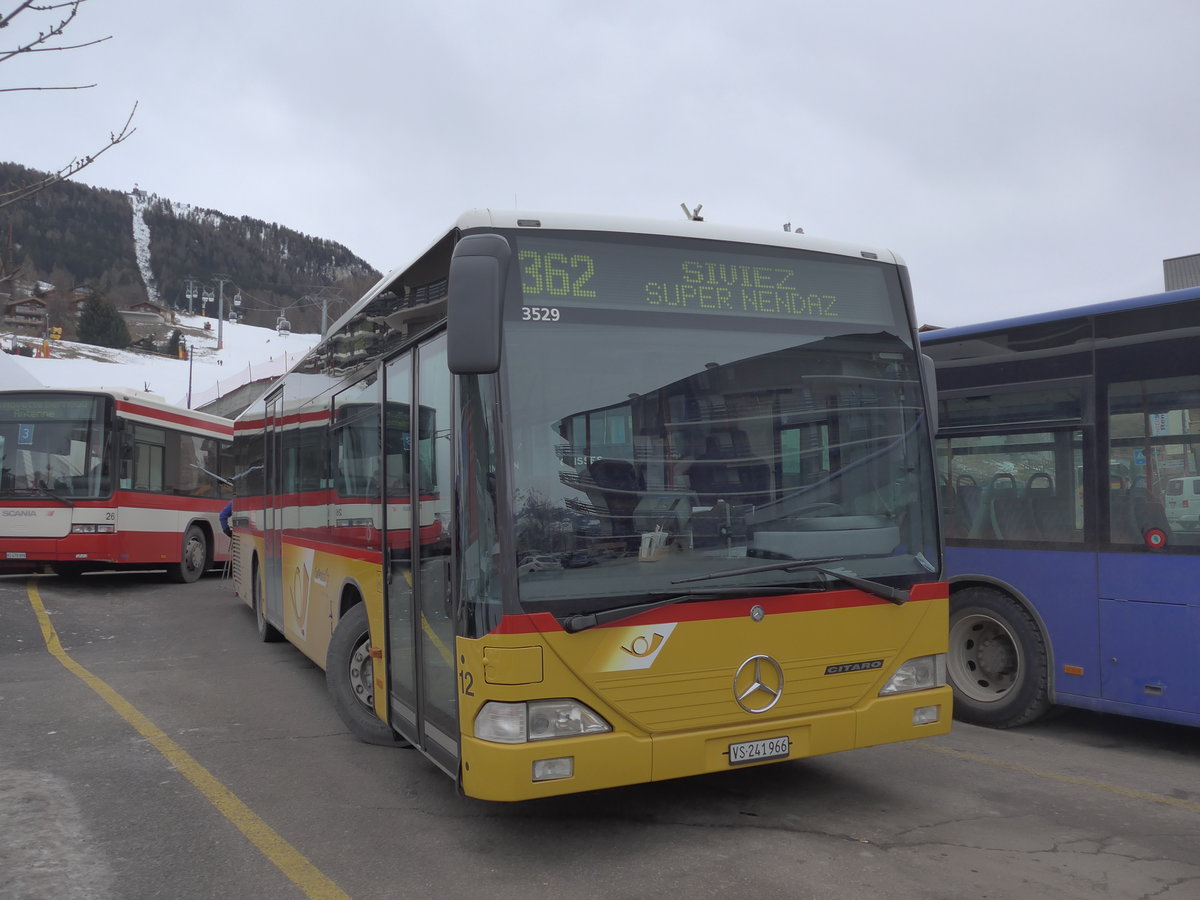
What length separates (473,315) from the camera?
4117 millimetres

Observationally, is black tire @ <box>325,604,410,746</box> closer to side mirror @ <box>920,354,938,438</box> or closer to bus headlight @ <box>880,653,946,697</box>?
bus headlight @ <box>880,653,946,697</box>

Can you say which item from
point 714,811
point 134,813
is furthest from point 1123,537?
point 134,813

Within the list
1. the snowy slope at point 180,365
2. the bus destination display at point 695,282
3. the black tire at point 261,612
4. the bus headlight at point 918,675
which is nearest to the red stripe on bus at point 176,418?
the black tire at point 261,612

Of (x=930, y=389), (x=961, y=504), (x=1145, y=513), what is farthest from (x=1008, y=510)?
(x=930, y=389)

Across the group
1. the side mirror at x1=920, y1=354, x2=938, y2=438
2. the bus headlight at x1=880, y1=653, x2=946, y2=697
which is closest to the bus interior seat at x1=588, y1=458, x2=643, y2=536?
the bus headlight at x1=880, y1=653, x2=946, y2=697

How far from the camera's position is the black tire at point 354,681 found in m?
6.52

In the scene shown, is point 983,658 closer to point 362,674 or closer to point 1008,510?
point 1008,510

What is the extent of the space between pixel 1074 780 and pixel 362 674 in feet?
14.1

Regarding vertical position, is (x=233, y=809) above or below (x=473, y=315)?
below

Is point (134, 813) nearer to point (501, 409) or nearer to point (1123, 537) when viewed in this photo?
point (501, 409)

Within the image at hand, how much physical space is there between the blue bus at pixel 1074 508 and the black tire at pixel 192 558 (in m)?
14.2

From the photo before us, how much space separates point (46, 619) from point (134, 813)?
870 cm

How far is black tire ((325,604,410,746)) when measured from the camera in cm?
652

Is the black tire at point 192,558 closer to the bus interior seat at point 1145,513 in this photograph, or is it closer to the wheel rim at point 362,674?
the wheel rim at point 362,674
